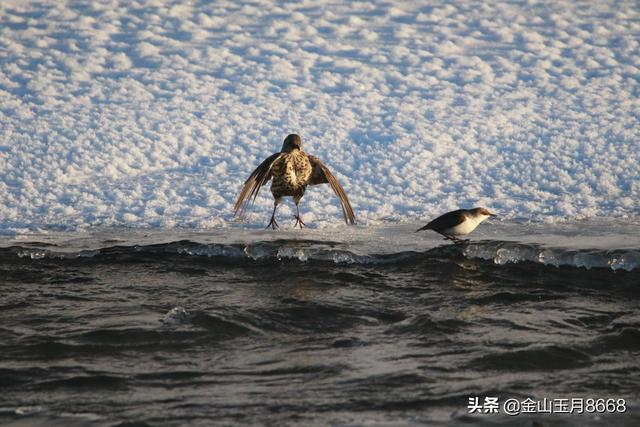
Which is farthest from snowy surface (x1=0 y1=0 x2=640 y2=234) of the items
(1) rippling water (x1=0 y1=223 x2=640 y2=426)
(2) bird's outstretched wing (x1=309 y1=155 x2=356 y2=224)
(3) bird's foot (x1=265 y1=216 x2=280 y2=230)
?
(1) rippling water (x1=0 y1=223 x2=640 y2=426)

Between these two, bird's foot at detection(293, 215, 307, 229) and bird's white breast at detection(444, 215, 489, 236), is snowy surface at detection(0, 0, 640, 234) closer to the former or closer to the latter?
bird's foot at detection(293, 215, 307, 229)

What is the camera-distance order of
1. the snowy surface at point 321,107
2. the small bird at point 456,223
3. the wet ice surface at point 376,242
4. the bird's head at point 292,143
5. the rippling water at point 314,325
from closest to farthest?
1. the rippling water at point 314,325
2. the wet ice surface at point 376,242
3. the small bird at point 456,223
4. the bird's head at point 292,143
5. the snowy surface at point 321,107

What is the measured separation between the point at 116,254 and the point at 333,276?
2.18 meters

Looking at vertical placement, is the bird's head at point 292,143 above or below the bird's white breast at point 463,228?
above

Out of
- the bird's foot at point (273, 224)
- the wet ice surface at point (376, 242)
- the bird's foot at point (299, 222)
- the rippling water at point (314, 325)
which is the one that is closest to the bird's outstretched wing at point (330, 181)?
the wet ice surface at point (376, 242)

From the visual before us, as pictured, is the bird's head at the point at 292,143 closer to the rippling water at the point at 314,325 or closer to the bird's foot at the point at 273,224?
the bird's foot at the point at 273,224

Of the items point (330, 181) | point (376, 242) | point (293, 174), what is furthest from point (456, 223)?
point (293, 174)

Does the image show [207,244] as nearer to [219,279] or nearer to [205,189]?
[219,279]

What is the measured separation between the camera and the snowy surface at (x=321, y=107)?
9.55 metres

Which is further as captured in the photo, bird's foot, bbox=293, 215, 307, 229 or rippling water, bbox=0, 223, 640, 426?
bird's foot, bbox=293, 215, 307, 229

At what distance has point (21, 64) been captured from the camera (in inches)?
482

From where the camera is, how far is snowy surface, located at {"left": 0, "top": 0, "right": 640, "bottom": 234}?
9.55 meters

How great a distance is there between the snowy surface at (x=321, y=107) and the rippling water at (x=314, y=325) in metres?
1.09

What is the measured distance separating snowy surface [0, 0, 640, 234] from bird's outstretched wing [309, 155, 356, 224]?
360 millimetres
